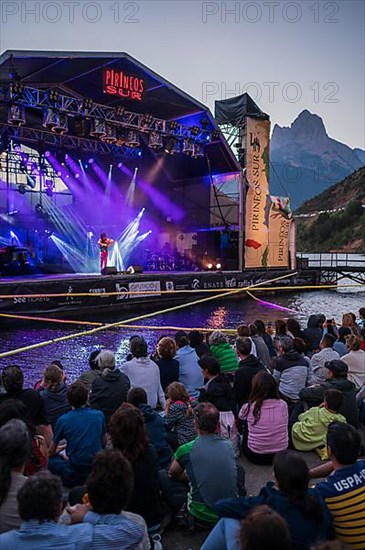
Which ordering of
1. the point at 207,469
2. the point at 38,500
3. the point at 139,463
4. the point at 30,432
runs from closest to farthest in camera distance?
the point at 38,500 < the point at 139,463 < the point at 207,469 < the point at 30,432

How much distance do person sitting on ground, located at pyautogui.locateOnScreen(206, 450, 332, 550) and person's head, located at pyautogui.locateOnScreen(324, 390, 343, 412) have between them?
2044 millimetres

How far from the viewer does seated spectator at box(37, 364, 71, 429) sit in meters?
4.68

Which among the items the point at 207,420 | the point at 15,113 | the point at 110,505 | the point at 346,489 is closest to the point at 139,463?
the point at 207,420

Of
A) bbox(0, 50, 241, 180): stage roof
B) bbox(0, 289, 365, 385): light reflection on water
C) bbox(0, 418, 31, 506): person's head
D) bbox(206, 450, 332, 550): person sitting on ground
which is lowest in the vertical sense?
bbox(0, 289, 365, 385): light reflection on water

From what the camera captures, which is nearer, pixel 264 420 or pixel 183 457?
pixel 183 457

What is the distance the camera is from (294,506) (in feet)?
7.89

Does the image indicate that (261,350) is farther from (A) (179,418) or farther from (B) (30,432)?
(B) (30,432)

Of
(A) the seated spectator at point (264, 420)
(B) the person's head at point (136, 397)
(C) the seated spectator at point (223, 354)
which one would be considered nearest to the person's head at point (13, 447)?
(B) the person's head at point (136, 397)

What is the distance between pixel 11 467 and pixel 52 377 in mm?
2024

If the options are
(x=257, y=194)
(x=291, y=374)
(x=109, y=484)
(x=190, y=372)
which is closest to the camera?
(x=109, y=484)

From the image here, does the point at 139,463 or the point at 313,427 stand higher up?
the point at 139,463

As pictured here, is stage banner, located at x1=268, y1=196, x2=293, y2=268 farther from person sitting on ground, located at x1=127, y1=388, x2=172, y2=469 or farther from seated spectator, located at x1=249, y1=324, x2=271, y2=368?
person sitting on ground, located at x1=127, y1=388, x2=172, y2=469

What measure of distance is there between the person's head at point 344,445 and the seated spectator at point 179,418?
172cm

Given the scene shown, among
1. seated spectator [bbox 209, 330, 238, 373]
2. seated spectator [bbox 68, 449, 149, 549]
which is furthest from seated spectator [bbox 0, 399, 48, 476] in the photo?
seated spectator [bbox 209, 330, 238, 373]
